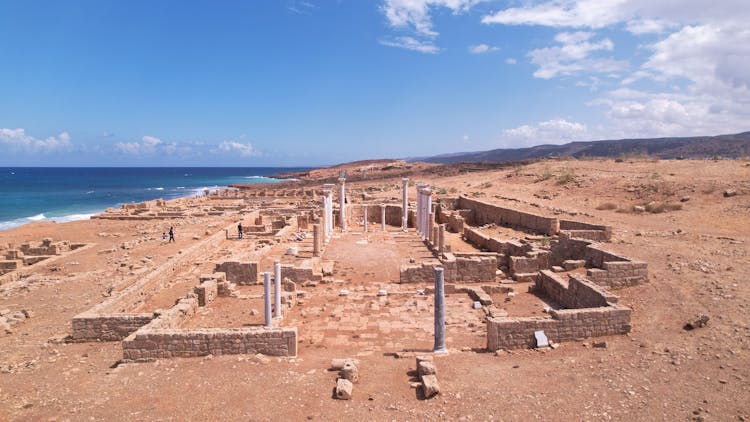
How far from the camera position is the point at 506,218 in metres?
24.3

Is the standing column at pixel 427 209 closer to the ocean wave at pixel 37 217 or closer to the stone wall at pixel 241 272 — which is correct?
the stone wall at pixel 241 272

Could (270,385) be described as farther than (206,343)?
No

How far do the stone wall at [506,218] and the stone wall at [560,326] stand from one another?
11.6 meters

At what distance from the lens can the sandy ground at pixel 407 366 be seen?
6434 millimetres

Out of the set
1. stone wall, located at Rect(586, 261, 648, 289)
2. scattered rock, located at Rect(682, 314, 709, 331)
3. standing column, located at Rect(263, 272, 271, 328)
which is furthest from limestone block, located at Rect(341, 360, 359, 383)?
stone wall, located at Rect(586, 261, 648, 289)

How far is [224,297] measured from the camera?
1312 cm

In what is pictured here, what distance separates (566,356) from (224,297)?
31.2 feet

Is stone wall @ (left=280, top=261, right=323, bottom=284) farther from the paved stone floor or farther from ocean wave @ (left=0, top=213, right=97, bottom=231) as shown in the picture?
ocean wave @ (left=0, top=213, right=97, bottom=231)

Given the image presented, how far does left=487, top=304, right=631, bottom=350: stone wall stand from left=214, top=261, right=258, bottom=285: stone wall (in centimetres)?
881

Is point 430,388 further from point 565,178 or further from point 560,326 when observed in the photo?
point 565,178

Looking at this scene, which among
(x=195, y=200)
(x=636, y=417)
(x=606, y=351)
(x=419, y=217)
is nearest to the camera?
(x=636, y=417)

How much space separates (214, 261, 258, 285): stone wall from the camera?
14656 millimetres

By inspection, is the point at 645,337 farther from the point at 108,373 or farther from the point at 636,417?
the point at 108,373

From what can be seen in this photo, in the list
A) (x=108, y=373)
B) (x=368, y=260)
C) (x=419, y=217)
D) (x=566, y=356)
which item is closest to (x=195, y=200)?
(x=419, y=217)
